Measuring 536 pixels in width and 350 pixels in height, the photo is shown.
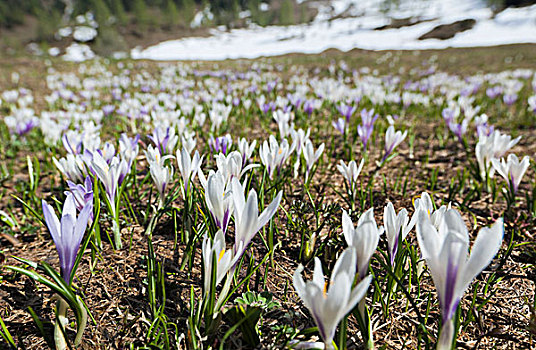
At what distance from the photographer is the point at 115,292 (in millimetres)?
1230

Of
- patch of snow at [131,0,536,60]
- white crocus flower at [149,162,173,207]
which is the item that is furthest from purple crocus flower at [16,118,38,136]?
patch of snow at [131,0,536,60]

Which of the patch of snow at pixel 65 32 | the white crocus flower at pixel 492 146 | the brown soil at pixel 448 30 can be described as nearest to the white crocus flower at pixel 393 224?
the white crocus flower at pixel 492 146

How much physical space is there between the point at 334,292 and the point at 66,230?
0.71 metres

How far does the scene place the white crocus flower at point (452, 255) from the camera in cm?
68

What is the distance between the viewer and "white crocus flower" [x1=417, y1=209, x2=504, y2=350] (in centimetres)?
68

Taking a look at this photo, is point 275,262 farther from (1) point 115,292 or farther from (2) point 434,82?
(2) point 434,82

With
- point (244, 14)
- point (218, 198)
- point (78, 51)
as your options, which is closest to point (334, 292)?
point (218, 198)

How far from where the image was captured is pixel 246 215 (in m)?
0.92

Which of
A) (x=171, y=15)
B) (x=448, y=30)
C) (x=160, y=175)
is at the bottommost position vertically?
(x=160, y=175)

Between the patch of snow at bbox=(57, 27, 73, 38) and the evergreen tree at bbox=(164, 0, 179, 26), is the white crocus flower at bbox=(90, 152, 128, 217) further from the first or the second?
the evergreen tree at bbox=(164, 0, 179, 26)

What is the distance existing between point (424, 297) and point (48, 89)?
8452mm

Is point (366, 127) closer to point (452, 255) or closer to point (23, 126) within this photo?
point (452, 255)

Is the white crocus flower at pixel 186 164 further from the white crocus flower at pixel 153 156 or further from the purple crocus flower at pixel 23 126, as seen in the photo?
the purple crocus flower at pixel 23 126

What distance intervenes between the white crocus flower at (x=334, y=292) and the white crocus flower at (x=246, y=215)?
0.23 m
